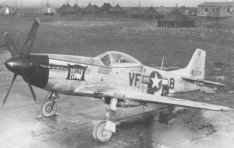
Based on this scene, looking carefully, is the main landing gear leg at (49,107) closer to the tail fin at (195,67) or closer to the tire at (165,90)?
the tire at (165,90)

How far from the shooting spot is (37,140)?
355 inches

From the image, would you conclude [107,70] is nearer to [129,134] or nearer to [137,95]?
[137,95]

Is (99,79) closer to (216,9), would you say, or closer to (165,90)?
(165,90)

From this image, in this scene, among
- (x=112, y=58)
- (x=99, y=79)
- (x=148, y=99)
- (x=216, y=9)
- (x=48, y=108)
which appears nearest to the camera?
(x=148, y=99)

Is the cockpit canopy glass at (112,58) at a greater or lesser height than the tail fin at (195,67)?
greater

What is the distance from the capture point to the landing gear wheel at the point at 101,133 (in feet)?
28.9

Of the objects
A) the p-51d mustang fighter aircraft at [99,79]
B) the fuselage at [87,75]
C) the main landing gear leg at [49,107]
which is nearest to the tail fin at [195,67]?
the p-51d mustang fighter aircraft at [99,79]

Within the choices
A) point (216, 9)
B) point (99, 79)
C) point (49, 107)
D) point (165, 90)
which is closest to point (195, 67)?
point (165, 90)

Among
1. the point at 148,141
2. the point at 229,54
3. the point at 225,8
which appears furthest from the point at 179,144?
the point at 225,8

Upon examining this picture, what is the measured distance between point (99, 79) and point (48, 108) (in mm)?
2219

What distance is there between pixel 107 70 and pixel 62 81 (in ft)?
→ 4.99

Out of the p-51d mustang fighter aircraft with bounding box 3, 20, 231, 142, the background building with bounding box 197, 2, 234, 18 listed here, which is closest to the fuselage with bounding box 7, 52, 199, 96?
the p-51d mustang fighter aircraft with bounding box 3, 20, 231, 142

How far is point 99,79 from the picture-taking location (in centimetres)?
1009

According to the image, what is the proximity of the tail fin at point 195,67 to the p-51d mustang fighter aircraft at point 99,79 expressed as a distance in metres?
0.99
